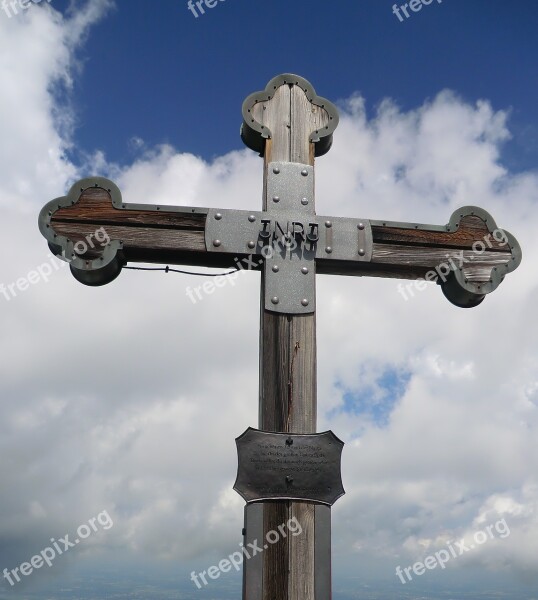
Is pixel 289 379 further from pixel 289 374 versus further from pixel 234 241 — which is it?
pixel 234 241

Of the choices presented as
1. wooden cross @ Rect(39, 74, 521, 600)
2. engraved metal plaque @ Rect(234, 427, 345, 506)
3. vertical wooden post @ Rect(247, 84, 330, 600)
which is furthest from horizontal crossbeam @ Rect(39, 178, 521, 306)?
engraved metal plaque @ Rect(234, 427, 345, 506)

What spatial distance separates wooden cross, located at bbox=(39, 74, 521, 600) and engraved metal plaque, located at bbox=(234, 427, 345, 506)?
84mm

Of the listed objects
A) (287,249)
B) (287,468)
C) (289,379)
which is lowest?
(287,468)

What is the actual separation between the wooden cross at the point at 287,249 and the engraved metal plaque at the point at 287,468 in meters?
0.08

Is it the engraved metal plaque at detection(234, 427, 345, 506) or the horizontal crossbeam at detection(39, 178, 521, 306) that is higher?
the horizontal crossbeam at detection(39, 178, 521, 306)

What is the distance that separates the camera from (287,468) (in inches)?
167

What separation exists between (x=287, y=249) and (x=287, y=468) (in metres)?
1.49

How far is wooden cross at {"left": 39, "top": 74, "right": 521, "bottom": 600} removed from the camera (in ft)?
13.8

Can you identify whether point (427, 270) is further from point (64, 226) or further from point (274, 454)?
point (64, 226)

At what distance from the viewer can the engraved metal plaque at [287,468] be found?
420cm

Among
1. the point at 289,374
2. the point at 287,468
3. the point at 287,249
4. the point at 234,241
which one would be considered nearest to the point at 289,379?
the point at 289,374

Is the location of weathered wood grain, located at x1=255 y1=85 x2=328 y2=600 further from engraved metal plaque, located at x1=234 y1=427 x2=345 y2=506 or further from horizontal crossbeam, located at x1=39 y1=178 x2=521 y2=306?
horizontal crossbeam, located at x1=39 y1=178 x2=521 y2=306

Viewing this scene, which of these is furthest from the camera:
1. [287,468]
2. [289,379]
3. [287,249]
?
[287,249]

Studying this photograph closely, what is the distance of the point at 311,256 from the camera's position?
15.9ft
